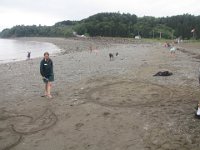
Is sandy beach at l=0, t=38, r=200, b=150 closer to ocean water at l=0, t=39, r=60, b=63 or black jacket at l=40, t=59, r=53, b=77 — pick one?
black jacket at l=40, t=59, r=53, b=77

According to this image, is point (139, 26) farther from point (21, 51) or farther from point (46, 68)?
point (46, 68)

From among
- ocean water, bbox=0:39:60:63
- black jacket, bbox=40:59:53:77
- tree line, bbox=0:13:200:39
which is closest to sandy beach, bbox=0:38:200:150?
black jacket, bbox=40:59:53:77

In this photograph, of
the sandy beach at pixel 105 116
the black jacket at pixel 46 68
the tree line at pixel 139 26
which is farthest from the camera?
the tree line at pixel 139 26

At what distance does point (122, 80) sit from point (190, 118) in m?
8.01

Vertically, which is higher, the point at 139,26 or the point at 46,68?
the point at 139,26

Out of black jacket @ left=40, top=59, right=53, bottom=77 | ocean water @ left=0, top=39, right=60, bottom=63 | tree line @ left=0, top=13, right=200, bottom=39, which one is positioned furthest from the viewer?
tree line @ left=0, top=13, right=200, bottom=39

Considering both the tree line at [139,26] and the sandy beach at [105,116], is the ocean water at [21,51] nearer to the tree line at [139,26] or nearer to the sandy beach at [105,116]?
the sandy beach at [105,116]

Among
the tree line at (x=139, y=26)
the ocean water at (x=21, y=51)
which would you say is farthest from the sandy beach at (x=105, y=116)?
the tree line at (x=139, y=26)

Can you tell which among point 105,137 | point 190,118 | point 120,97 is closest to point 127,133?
point 105,137

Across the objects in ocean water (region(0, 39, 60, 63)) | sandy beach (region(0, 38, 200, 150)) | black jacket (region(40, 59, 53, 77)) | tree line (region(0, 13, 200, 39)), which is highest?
tree line (region(0, 13, 200, 39))

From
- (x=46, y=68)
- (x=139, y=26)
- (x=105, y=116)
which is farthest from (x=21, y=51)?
(x=105, y=116)

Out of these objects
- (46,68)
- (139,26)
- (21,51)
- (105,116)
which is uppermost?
(139,26)

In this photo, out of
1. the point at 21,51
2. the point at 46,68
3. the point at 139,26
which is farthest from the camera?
the point at 139,26

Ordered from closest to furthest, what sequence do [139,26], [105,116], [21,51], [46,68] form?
[105,116] < [46,68] < [21,51] < [139,26]
